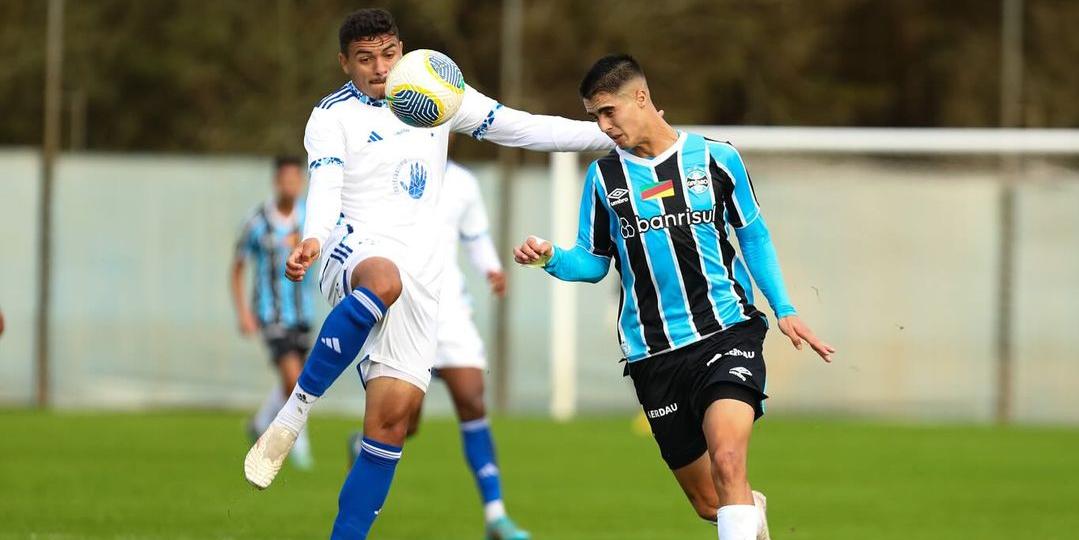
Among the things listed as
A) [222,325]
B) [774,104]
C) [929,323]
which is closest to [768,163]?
[929,323]

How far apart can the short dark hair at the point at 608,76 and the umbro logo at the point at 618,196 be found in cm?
39

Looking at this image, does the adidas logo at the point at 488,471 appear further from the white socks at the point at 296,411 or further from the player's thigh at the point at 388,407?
the white socks at the point at 296,411

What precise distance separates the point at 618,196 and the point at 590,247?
0.29 metres

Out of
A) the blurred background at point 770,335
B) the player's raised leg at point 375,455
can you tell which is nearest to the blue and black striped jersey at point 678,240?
the player's raised leg at point 375,455

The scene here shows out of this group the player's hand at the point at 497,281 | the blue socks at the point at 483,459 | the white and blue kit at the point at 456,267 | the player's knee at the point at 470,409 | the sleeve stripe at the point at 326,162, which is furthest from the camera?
the player's hand at the point at 497,281

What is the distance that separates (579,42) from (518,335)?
394 inches

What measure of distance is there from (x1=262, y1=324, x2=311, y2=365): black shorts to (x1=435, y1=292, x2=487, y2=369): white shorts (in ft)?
9.90

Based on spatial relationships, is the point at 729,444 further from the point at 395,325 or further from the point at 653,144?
the point at 395,325

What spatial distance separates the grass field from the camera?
9633mm

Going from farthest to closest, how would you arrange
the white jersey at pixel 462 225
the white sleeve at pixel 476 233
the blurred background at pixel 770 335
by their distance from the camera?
the blurred background at pixel 770 335 → the white sleeve at pixel 476 233 → the white jersey at pixel 462 225

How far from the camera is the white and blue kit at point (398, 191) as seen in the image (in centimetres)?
710

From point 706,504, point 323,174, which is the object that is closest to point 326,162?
point 323,174

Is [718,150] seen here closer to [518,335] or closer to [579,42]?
[518,335]

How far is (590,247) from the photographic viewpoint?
7.02 meters
